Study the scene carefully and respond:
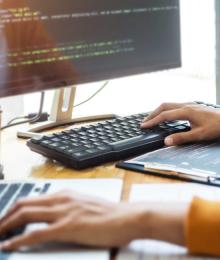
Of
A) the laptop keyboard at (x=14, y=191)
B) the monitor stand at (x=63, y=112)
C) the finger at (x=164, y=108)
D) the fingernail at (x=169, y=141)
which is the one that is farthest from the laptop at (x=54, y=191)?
the monitor stand at (x=63, y=112)

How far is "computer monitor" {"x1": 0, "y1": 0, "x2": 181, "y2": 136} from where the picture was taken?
1130 millimetres

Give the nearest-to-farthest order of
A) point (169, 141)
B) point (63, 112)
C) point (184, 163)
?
point (184, 163), point (169, 141), point (63, 112)

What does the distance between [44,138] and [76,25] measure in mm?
294

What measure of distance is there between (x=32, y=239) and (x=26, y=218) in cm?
4

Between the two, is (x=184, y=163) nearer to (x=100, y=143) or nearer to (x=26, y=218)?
(x=100, y=143)

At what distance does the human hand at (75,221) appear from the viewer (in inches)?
26.7

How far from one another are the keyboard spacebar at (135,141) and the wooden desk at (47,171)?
0.04m

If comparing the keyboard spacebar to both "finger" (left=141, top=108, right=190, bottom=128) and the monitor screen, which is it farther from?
the monitor screen

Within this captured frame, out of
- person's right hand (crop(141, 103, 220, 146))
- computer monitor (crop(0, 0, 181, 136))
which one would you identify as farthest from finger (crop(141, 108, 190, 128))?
computer monitor (crop(0, 0, 181, 136))

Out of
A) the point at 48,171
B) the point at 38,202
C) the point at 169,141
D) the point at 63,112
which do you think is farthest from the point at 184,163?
the point at 63,112

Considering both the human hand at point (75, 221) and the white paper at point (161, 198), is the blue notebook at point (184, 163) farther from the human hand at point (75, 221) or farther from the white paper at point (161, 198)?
the human hand at point (75, 221)

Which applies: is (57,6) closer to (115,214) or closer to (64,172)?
(64,172)

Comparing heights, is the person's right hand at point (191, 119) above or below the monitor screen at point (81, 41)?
below

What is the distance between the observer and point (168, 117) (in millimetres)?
1186
